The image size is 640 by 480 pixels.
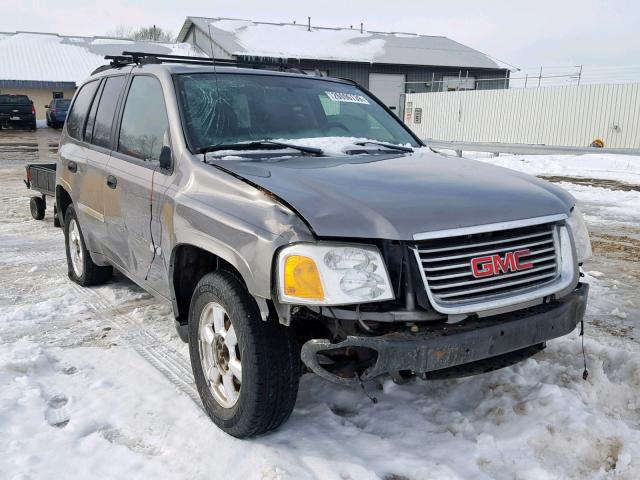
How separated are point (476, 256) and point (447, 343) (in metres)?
0.41

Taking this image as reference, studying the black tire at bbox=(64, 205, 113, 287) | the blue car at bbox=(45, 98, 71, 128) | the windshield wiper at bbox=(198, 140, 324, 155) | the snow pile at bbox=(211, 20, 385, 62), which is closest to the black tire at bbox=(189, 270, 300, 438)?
the windshield wiper at bbox=(198, 140, 324, 155)

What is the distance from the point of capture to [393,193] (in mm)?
2709

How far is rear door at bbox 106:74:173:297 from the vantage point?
343 cm

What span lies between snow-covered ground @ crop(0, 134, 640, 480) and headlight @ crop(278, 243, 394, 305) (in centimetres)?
83

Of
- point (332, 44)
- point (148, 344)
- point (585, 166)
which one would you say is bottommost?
point (148, 344)

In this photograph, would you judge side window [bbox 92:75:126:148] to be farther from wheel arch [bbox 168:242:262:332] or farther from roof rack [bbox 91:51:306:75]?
wheel arch [bbox 168:242:262:332]

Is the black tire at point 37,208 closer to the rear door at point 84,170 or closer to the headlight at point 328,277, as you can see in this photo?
the rear door at point 84,170

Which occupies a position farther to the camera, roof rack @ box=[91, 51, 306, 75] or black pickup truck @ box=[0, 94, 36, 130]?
black pickup truck @ box=[0, 94, 36, 130]

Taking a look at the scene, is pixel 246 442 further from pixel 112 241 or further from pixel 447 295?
pixel 112 241

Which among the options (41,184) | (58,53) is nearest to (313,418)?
(41,184)

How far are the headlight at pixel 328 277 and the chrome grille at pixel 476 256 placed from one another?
20cm

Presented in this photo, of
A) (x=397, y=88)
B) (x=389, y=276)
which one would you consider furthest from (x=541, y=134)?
(x=389, y=276)

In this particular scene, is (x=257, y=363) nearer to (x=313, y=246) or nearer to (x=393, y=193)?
(x=313, y=246)

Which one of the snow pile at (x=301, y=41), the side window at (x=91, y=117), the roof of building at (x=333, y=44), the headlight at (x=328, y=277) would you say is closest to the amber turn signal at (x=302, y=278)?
the headlight at (x=328, y=277)
